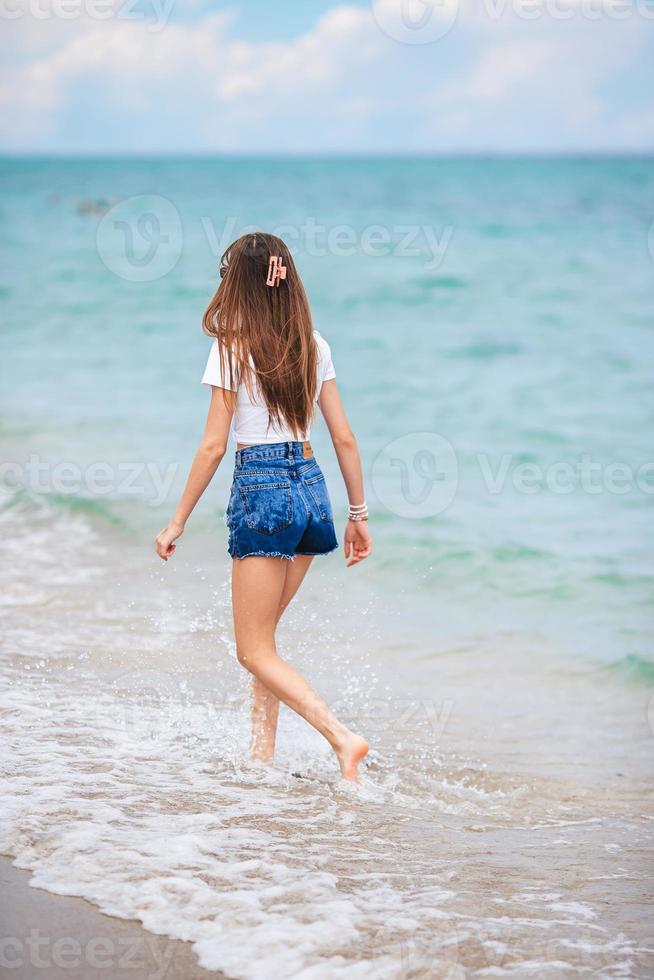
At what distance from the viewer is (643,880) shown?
3.48m

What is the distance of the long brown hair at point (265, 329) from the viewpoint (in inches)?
149

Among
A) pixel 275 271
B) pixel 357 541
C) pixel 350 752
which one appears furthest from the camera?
pixel 357 541

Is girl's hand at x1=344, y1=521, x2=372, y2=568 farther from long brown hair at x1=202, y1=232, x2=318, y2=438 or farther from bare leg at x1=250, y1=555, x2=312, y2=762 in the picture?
long brown hair at x1=202, y1=232, x2=318, y2=438

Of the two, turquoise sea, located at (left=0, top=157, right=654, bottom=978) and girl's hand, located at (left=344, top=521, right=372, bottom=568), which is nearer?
turquoise sea, located at (left=0, top=157, right=654, bottom=978)

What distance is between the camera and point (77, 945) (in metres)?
2.74

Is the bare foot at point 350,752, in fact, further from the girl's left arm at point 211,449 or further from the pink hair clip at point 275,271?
the pink hair clip at point 275,271

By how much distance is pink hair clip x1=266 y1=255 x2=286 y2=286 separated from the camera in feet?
12.3

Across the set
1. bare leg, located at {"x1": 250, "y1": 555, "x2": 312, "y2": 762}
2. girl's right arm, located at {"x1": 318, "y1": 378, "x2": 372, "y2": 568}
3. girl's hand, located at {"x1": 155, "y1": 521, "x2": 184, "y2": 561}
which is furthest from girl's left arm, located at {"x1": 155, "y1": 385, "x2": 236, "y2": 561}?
bare leg, located at {"x1": 250, "y1": 555, "x2": 312, "y2": 762}

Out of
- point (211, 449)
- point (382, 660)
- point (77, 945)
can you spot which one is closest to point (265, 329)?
point (211, 449)

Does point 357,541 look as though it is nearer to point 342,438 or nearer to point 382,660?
point 342,438

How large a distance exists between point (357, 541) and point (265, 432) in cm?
64

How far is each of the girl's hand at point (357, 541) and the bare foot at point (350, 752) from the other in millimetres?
666

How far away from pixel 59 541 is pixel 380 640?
284 cm

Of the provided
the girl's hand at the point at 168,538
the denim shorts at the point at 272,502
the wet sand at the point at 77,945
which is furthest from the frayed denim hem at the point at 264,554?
Answer: the wet sand at the point at 77,945
